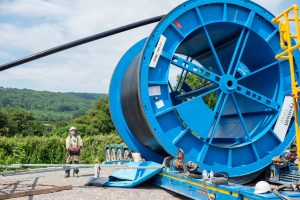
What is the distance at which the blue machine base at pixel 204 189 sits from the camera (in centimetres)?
355

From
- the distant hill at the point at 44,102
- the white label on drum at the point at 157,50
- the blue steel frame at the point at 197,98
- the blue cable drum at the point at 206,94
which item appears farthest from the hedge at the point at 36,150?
the distant hill at the point at 44,102

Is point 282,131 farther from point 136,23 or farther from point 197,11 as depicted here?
point 136,23

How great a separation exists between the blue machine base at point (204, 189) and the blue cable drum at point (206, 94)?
0.48 metres

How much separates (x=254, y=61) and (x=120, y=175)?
3.60 m

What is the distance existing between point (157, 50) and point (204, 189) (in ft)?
7.81

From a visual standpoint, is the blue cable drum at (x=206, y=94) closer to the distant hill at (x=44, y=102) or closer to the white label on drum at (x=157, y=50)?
the white label on drum at (x=157, y=50)

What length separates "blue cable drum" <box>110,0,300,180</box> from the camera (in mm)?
5746

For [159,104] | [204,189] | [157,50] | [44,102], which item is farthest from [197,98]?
[44,102]

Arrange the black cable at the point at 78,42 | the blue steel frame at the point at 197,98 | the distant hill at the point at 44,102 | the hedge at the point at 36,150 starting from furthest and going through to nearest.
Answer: the distant hill at the point at 44,102 < the hedge at the point at 36,150 < the blue steel frame at the point at 197,98 < the black cable at the point at 78,42

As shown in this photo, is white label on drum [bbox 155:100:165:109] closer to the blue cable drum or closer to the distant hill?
the blue cable drum

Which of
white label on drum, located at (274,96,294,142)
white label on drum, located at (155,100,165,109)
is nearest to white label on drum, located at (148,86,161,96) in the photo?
white label on drum, located at (155,100,165,109)

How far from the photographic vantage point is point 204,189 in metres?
4.37

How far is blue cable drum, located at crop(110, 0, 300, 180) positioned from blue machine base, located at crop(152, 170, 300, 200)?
478mm

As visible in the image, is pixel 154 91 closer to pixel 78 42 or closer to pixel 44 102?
pixel 78 42
